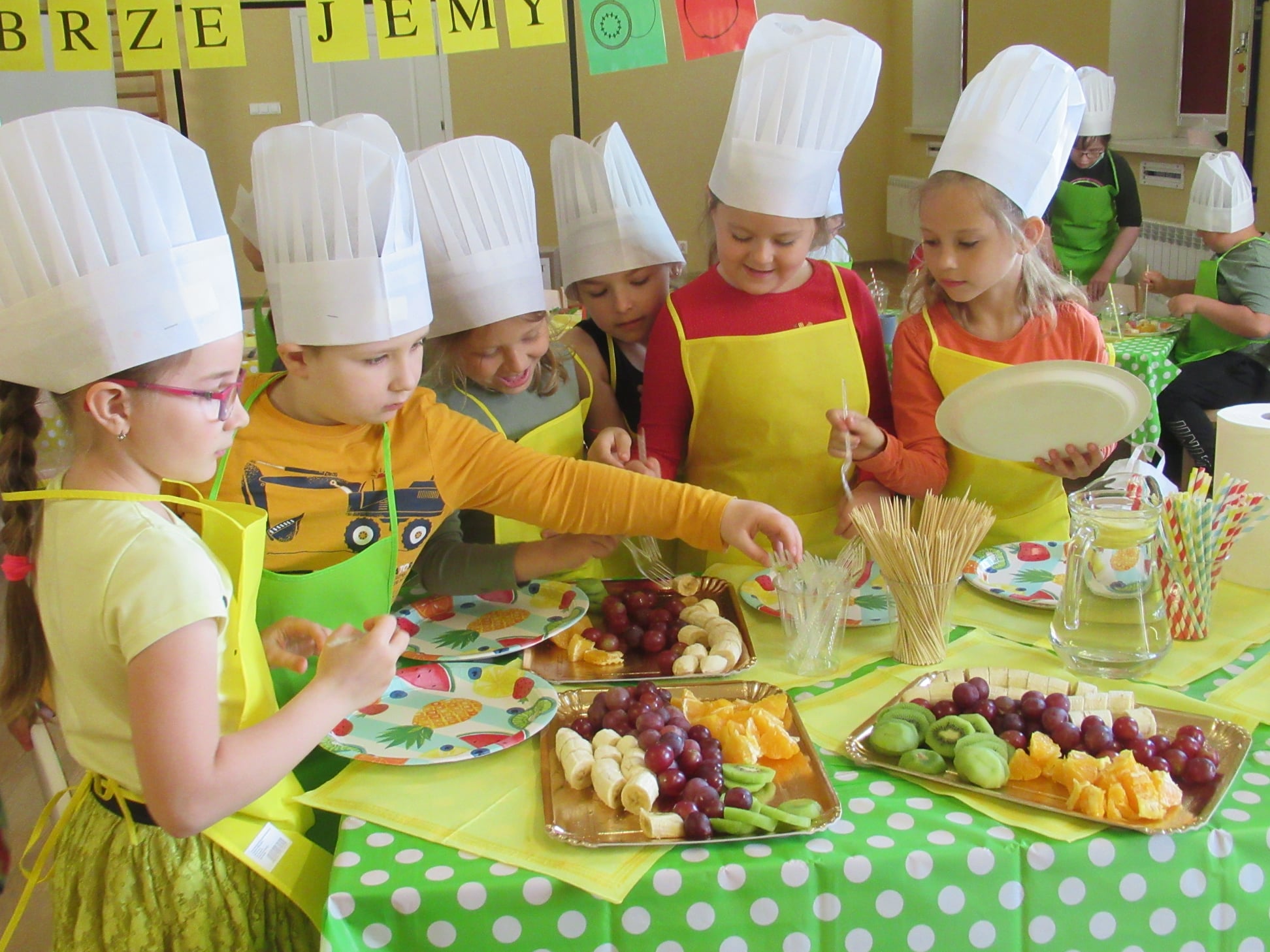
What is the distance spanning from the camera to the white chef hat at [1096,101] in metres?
5.04

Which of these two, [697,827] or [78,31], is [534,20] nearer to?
[78,31]

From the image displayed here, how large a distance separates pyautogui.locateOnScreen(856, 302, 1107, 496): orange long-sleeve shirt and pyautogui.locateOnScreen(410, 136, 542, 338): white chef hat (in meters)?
0.61

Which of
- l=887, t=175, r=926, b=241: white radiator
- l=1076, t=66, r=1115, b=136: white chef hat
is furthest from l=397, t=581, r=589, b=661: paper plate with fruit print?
l=887, t=175, r=926, b=241: white radiator

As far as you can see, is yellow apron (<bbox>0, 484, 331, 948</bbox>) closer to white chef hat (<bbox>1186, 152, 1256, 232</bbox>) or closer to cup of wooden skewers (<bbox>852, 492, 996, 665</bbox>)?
cup of wooden skewers (<bbox>852, 492, 996, 665</bbox>)

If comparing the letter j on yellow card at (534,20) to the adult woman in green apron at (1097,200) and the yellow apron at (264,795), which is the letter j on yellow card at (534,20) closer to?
the yellow apron at (264,795)

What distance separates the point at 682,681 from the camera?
4.19 ft

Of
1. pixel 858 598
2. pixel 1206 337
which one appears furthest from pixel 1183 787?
pixel 1206 337

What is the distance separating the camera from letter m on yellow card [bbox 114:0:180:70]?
2.05 meters

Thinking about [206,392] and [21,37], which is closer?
[206,392]

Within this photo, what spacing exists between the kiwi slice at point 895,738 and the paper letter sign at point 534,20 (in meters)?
1.45

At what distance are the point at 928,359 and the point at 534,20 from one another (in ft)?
3.15

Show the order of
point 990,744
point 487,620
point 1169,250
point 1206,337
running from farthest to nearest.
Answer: point 1169,250 < point 1206,337 < point 487,620 < point 990,744

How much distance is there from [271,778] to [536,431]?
87cm

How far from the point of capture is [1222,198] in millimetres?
3934
